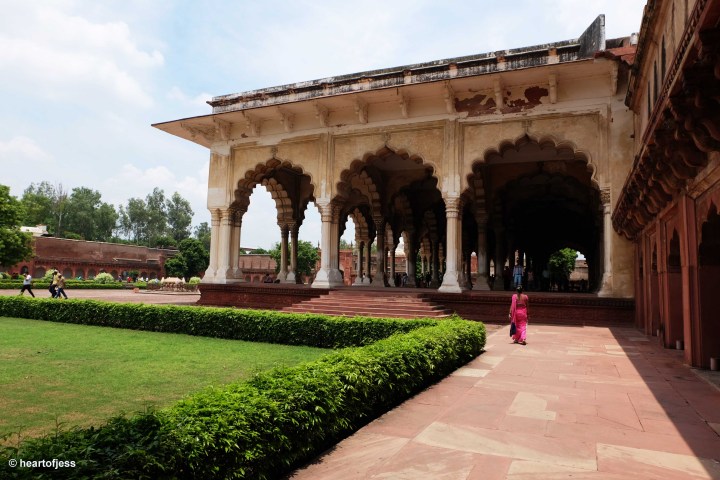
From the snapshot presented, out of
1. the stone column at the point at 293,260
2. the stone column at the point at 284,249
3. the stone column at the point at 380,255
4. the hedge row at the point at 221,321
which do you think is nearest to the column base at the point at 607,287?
the hedge row at the point at 221,321

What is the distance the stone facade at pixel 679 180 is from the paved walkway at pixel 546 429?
1049 millimetres

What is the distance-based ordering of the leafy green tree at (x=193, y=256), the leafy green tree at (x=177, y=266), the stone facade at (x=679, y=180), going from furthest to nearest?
the leafy green tree at (x=193, y=256), the leafy green tree at (x=177, y=266), the stone facade at (x=679, y=180)

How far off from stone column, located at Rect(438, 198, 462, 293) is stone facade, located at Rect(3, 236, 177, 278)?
37.7 metres

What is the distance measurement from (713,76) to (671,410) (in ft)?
9.17

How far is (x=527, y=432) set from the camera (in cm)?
369

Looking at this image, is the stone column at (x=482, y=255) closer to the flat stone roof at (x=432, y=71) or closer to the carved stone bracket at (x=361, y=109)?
the flat stone roof at (x=432, y=71)

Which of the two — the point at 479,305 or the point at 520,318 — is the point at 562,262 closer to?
the point at 479,305

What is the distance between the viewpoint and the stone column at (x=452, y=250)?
41.9 feet

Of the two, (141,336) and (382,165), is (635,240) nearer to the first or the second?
(382,165)

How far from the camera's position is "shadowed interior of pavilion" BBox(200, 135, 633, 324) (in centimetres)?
1220

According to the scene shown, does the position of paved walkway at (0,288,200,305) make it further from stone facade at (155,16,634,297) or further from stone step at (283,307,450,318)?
stone step at (283,307,450,318)

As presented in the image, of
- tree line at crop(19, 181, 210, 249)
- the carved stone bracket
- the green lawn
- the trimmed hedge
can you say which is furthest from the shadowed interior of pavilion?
tree line at crop(19, 181, 210, 249)

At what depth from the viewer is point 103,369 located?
6266mm

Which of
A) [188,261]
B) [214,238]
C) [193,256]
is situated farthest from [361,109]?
[188,261]
